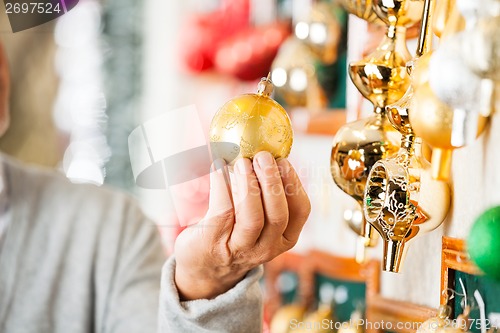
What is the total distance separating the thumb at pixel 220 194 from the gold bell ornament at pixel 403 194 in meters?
0.08

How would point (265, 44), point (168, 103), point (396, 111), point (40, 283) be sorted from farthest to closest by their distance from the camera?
point (168, 103), point (265, 44), point (40, 283), point (396, 111)

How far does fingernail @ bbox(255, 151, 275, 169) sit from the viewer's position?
0.40 metres

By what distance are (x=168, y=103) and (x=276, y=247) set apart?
930mm

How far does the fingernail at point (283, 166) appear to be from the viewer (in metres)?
0.41

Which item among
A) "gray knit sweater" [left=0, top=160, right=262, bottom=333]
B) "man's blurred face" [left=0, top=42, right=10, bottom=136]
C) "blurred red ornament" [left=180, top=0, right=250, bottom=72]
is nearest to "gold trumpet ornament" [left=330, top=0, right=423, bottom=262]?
"gray knit sweater" [left=0, top=160, right=262, bottom=333]

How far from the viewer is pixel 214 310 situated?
1.71ft

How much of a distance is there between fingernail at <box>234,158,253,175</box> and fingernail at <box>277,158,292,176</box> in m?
0.02

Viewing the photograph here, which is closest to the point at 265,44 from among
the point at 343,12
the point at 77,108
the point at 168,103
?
the point at 343,12

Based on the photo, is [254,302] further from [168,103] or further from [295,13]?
[168,103]

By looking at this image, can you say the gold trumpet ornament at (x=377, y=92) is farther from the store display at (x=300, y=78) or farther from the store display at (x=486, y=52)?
the store display at (x=300, y=78)

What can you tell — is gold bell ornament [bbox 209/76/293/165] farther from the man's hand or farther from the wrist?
the wrist

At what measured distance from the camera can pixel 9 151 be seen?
0.89 meters

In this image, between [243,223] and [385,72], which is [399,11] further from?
[243,223]

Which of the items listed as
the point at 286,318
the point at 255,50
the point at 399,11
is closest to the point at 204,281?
the point at 399,11
